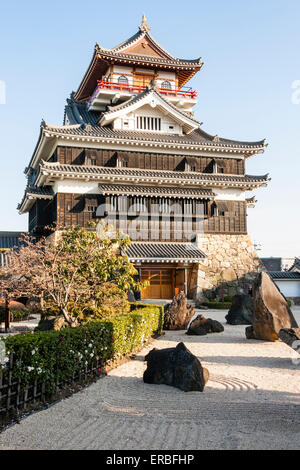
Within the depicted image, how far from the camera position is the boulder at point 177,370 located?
8.85m

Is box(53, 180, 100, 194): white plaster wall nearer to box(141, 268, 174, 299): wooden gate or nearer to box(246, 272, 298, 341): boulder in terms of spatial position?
box(141, 268, 174, 299): wooden gate

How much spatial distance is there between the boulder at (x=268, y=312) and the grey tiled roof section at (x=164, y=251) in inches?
539

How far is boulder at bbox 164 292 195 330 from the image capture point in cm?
1886

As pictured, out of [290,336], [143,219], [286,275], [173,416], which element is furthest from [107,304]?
[286,275]

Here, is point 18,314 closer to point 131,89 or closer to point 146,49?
point 131,89

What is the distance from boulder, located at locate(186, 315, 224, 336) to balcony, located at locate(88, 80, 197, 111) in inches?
855

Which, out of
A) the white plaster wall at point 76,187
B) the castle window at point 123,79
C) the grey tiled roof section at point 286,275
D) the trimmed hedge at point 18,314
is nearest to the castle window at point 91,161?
the white plaster wall at point 76,187

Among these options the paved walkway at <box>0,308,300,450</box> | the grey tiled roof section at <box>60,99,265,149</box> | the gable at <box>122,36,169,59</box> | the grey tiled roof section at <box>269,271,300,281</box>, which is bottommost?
the paved walkway at <box>0,308,300,450</box>

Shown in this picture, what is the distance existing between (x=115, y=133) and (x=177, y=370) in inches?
979

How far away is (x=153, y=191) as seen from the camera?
30.5 m

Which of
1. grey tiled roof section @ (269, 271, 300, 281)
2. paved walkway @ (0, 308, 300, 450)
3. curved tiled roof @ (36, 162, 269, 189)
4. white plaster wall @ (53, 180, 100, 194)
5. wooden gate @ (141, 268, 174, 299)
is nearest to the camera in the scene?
paved walkway @ (0, 308, 300, 450)

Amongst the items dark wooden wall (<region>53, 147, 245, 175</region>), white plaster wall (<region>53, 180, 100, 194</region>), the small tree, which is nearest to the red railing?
dark wooden wall (<region>53, 147, 245, 175</region>)

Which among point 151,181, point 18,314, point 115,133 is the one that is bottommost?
point 18,314

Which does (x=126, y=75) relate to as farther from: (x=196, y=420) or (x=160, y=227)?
(x=196, y=420)
